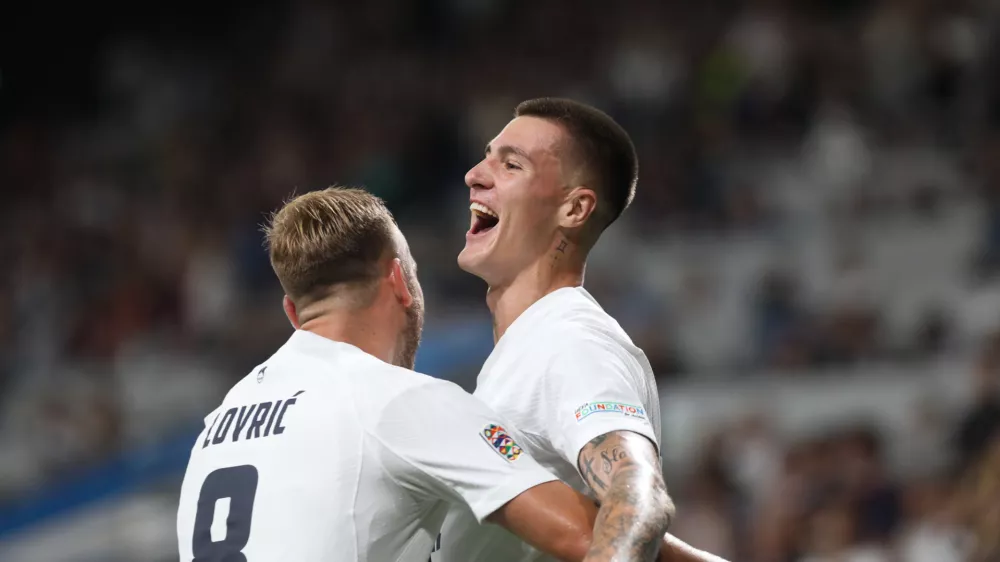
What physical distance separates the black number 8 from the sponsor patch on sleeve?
32.3 inches

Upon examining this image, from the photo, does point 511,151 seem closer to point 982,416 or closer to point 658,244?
point 982,416

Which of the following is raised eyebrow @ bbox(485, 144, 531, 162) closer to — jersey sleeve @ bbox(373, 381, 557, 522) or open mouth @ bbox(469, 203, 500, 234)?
open mouth @ bbox(469, 203, 500, 234)

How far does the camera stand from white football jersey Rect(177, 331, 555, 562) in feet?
10.7

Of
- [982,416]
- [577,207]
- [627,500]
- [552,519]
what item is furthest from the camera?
[982,416]

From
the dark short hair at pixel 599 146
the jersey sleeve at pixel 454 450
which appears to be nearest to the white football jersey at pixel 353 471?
the jersey sleeve at pixel 454 450

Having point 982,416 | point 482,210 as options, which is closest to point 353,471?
point 482,210

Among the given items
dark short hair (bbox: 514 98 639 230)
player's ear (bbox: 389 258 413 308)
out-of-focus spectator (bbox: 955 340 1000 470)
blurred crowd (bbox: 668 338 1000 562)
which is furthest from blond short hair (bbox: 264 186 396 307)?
out-of-focus spectator (bbox: 955 340 1000 470)

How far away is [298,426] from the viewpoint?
3387mm

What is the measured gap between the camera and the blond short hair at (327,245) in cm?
364

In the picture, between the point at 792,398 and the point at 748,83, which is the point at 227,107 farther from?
the point at 792,398

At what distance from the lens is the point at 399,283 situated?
3.77 metres

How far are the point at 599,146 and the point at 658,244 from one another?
669 centimetres

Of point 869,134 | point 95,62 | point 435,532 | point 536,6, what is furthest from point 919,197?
point 95,62

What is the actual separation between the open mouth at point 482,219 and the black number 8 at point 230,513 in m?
1.11
